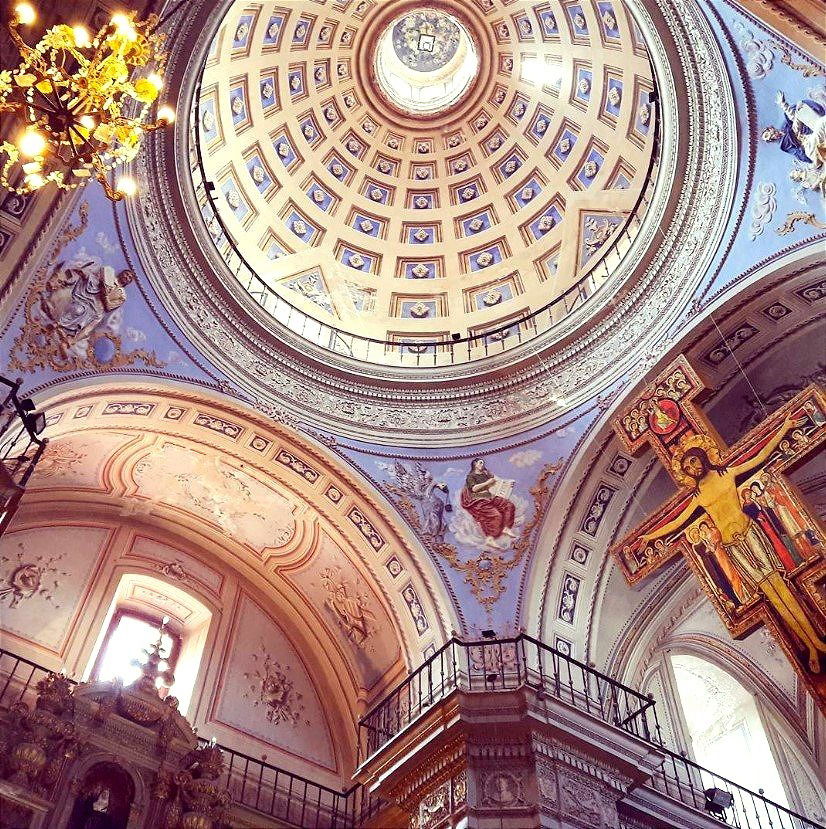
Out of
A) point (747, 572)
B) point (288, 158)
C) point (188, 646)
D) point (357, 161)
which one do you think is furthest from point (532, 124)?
point (188, 646)

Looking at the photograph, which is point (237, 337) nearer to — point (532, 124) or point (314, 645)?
point (314, 645)

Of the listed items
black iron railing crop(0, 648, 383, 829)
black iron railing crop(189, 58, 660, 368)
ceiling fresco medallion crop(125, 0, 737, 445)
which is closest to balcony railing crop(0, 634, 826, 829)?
black iron railing crop(0, 648, 383, 829)

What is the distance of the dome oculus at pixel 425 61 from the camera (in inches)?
706

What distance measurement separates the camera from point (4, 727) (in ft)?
33.8

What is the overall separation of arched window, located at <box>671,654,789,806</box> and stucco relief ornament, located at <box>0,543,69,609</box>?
10.3 metres

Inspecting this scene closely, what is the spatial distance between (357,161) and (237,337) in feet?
20.4

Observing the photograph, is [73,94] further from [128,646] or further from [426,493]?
[128,646]

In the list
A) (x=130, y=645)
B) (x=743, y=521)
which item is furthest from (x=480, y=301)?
(x=130, y=645)

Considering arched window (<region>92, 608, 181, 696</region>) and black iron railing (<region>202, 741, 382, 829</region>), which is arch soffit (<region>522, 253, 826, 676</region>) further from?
arched window (<region>92, 608, 181, 696</region>)

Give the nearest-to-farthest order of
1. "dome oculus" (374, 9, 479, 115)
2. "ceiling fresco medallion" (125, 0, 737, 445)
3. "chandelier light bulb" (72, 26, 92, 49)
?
"chandelier light bulb" (72, 26, 92, 49), "ceiling fresco medallion" (125, 0, 737, 445), "dome oculus" (374, 9, 479, 115)

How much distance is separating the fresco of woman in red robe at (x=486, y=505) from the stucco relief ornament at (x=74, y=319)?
511cm

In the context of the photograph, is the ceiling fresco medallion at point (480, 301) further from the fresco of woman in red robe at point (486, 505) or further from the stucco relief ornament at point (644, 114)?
the fresco of woman in red robe at point (486, 505)

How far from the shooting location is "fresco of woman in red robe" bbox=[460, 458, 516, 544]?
1320 cm

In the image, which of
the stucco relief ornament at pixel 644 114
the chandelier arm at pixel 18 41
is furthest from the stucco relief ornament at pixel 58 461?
the stucco relief ornament at pixel 644 114
